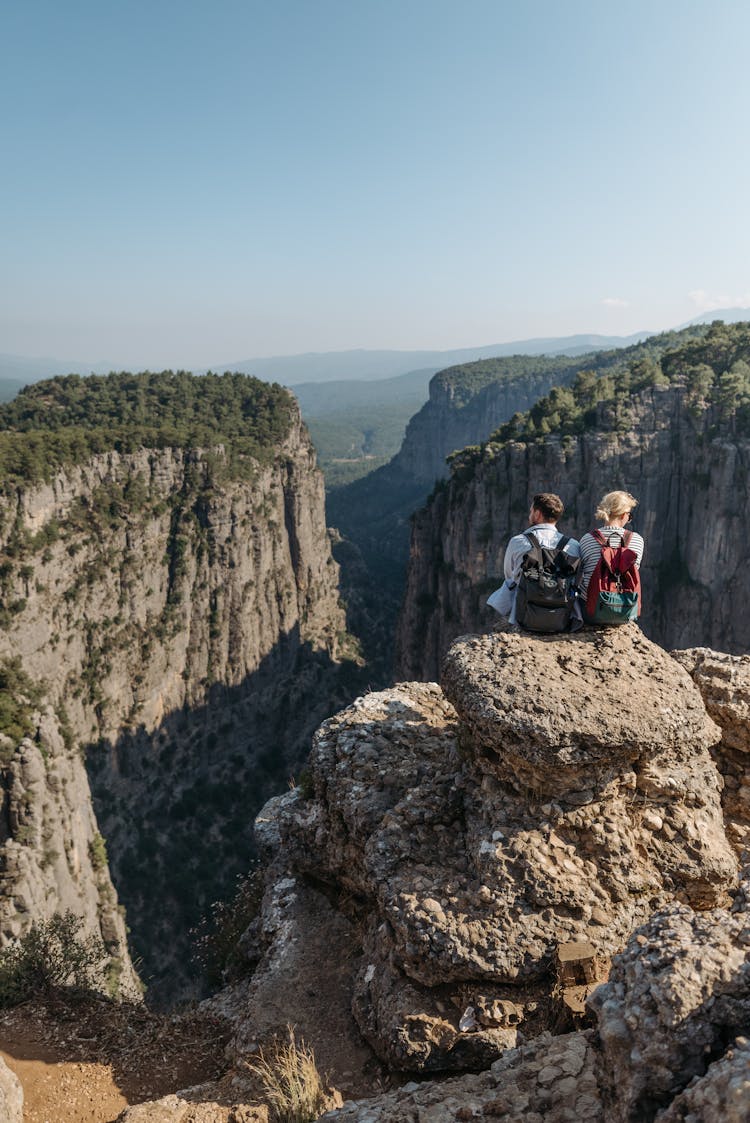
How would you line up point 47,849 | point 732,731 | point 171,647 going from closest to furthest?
1. point 732,731
2. point 47,849
3. point 171,647

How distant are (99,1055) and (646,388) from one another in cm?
5478

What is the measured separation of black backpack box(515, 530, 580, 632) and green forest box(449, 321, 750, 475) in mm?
46612

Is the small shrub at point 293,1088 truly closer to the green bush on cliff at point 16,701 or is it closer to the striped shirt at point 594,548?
the striped shirt at point 594,548

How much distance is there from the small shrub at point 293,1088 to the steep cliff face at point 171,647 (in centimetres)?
3266

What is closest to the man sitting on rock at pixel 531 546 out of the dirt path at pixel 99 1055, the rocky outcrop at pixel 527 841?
the rocky outcrop at pixel 527 841

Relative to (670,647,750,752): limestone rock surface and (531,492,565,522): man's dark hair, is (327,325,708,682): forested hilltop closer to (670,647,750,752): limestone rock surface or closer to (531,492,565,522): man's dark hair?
(670,647,750,752): limestone rock surface

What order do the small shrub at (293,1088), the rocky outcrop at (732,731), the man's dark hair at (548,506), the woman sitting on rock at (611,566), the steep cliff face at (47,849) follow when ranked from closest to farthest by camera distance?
the small shrub at (293,1088) < the woman sitting on rock at (611,566) < the man's dark hair at (548,506) < the rocky outcrop at (732,731) < the steep cliff face at (47,849)

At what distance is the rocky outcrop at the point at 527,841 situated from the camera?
248 inches

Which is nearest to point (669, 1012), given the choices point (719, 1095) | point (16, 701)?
point (719, 1095)

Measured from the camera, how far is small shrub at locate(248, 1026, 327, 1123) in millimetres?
5617

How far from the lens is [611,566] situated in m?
7.33

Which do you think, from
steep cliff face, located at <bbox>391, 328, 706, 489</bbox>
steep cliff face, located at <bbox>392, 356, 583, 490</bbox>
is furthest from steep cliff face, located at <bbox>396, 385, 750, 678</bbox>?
steep cliff face, located at <bbox>392, 356, 583, 490</bbox>

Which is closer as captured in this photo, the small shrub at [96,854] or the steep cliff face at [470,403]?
the small shrub at [96,854]

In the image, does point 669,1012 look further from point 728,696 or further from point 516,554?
point 728,696
